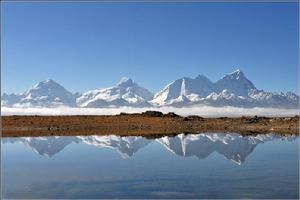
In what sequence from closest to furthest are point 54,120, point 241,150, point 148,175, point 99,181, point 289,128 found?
point 99,181, point 148,175, point 241,150, point 289,128, point 54,120

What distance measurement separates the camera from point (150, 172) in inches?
1001

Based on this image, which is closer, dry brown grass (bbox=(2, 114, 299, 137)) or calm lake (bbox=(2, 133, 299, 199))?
calm lake (bbox=(2, 133, 299, 199))

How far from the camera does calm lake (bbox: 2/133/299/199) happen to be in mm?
19484

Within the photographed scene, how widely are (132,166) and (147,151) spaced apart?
10057mm

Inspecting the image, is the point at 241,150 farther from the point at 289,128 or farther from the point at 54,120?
the point at 54,120

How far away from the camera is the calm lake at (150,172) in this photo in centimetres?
1948

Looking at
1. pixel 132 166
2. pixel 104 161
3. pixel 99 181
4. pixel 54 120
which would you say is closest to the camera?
pixel 99 181

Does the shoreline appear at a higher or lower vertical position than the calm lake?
higher

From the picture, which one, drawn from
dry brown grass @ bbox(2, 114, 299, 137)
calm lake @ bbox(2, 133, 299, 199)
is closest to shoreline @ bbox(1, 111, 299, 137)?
dry brown grass @ bbox(2, 114, 299, 137)

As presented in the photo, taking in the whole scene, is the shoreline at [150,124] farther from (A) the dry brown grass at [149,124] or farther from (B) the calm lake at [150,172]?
(B) the calm lake at [150,172]

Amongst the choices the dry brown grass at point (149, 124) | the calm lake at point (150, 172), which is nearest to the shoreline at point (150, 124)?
the dry brown grass at point (149, 124)

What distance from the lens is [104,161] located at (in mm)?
31609

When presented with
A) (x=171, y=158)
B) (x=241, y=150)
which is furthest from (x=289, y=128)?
(x=171, y=158)

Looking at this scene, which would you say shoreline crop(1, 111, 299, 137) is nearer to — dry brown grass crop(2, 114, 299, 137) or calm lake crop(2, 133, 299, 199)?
dry brown grass crop(2, 114, 299, 137)
